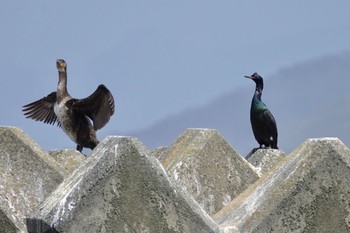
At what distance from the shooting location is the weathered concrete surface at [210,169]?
14797 millimetres

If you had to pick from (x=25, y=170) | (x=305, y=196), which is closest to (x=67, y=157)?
(x=25, y=170)

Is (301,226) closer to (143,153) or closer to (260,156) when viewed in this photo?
(143,153)

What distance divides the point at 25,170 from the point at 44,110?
925 cm

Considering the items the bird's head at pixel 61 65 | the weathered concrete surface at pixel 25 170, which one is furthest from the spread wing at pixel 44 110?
the weathered concrete surface at pixel 25 170

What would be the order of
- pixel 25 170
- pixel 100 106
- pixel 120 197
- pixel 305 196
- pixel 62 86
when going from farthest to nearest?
1. pixel 62 86
2. pixel 100 106
3. pixel 25 170
4. pixel 305 196
5. pixel 120 197

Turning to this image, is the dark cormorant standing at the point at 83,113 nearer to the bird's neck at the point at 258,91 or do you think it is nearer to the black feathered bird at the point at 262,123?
the black feathered bird at the point at 262,123

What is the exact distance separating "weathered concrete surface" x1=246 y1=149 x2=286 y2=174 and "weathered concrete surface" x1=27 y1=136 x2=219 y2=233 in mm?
6365

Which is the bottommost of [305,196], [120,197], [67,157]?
[120,197]

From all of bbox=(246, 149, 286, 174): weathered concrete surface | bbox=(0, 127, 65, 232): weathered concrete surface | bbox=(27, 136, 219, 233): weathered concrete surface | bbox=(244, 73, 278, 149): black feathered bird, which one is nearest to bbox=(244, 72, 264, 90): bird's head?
bbox=(244, 73, 278, 149): black feathered bird

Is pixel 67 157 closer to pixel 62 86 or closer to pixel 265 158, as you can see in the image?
pixel 265 158

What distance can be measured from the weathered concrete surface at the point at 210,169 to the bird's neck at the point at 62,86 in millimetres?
5405

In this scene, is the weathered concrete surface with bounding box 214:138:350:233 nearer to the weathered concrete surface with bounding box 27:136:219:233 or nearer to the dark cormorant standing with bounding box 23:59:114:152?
the weathered concrete surface with bounding box 27:136:219:233

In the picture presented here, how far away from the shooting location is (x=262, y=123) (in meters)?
22.3

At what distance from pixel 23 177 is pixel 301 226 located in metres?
2.77
